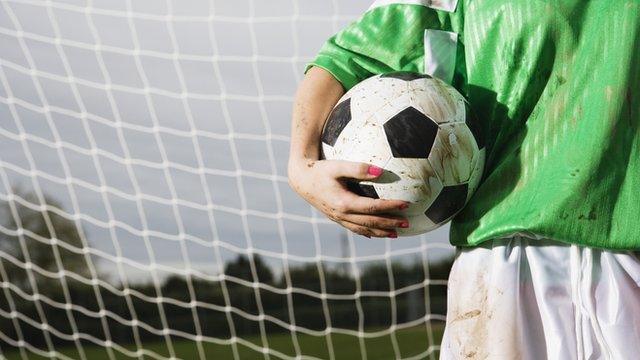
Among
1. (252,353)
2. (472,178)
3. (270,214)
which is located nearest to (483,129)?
(472,178)

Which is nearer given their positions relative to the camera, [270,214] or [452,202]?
[452,202]

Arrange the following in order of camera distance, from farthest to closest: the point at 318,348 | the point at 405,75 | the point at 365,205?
1. the point at 318,348
2. the point at 405,75
3. the point at 365,205

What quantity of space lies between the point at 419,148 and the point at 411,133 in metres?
0.03

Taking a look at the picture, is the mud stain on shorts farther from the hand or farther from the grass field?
the grass field

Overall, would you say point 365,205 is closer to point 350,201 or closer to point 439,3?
point 350,201

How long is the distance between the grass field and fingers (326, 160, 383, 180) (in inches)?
432

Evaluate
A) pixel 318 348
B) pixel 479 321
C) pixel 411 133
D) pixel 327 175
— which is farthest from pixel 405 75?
pixel 318 348

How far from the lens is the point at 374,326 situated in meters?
20.1

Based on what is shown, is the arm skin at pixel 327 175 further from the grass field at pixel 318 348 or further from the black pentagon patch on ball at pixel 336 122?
the grass field at pixel 318 348

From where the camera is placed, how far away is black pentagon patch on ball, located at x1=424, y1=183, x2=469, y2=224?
4.74 feet

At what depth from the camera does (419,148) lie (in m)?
1.46

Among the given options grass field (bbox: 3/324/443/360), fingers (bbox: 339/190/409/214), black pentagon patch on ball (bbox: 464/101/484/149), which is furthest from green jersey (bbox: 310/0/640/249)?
grass field (bbox: 3/324/443/360)

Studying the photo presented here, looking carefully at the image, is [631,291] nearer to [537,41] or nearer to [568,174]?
[568,174]

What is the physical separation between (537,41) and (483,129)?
15cm
